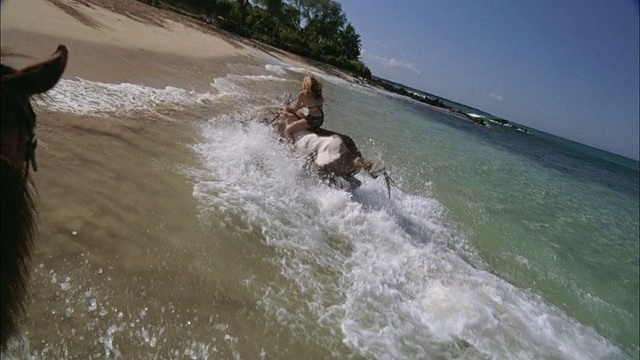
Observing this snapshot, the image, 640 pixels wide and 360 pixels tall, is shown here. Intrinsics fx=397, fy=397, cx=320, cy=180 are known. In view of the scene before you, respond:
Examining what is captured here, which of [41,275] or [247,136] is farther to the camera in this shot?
[247,136]

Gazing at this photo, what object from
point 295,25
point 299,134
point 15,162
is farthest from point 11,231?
point 295,25

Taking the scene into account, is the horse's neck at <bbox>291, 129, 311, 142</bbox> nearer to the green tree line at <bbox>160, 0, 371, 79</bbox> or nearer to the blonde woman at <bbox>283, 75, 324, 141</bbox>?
the blonde woman at <bbox>283, 75, 324, 141</bbox>

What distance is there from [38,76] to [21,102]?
9 cm

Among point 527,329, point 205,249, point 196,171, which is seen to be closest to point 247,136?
point 196,171

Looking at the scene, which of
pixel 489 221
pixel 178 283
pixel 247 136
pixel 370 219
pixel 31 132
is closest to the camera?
pixel 31 132

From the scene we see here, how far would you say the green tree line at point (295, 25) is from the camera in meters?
49.6

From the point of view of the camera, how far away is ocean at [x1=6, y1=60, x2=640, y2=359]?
322 cm

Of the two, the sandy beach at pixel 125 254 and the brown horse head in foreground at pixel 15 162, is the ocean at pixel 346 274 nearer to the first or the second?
the sandy beach at pixel 125 254

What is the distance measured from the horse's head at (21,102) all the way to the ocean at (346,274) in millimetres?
1859

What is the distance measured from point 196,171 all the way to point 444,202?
21.0 feet

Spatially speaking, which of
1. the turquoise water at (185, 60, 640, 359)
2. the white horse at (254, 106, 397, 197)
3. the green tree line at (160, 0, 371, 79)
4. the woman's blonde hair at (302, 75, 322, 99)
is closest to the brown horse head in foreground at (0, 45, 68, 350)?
the turquoise water at (185, 60, 640, 359)

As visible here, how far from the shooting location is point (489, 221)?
9859mm

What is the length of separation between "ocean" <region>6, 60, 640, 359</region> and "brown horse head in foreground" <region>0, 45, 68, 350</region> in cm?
156

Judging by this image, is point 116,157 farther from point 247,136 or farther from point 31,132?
point 31,132
